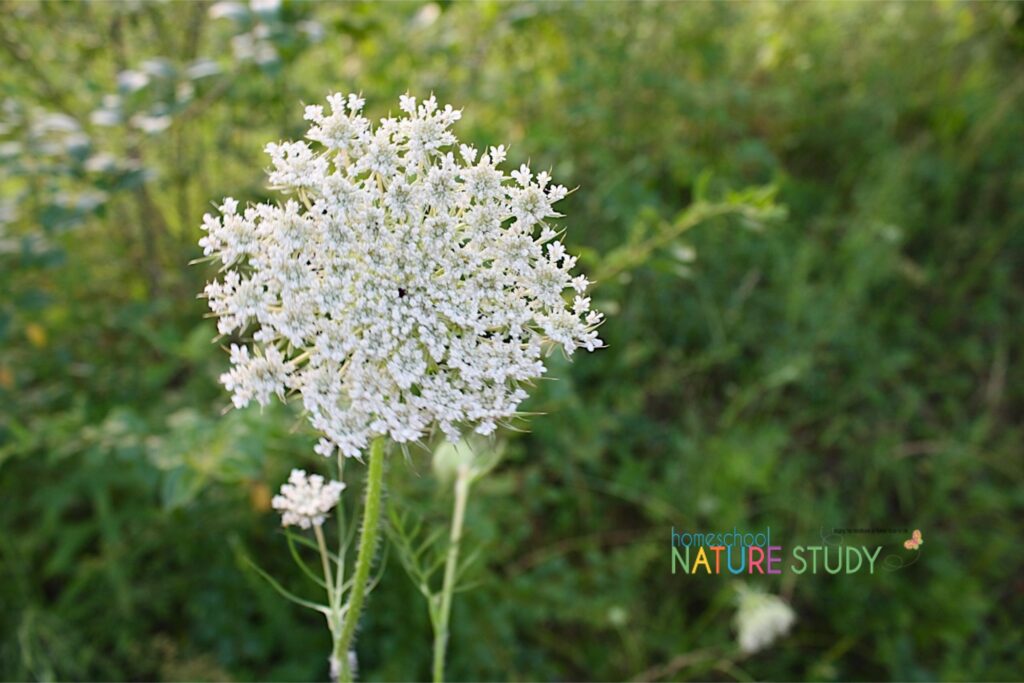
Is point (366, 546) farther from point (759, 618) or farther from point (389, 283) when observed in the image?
point (759, 618)

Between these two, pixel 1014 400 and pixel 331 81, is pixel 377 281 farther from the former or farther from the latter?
pixel 1014 400

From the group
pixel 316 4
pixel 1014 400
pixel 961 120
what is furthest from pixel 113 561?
pixel 961 120

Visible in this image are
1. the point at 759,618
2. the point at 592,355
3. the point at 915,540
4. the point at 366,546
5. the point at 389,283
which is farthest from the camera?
the point at 592,355

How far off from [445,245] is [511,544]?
1636 mm

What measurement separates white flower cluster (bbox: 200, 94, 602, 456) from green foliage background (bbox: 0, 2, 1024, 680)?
754 mm

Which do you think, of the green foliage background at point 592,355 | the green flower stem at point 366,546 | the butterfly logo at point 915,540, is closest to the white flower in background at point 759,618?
the green foliage background at point 592,355

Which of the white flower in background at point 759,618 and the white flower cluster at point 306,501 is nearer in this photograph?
the white flower cluster at point 306,501

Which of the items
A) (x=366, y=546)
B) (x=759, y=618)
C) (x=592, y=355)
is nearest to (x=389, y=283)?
(x=366, y=546)

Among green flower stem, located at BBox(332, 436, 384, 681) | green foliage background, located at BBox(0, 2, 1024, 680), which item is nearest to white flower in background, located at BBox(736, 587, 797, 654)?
green foliage background, located at BBox(0, 2, 1024, 680)

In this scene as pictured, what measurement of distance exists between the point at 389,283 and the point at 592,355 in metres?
2.12

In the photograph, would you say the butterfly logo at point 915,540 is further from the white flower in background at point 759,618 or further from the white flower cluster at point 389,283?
the white flower cluster at point 389,283

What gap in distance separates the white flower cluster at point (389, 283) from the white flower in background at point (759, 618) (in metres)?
1.60

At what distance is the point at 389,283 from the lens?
1243 mm

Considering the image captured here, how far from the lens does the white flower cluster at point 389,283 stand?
1229mm
